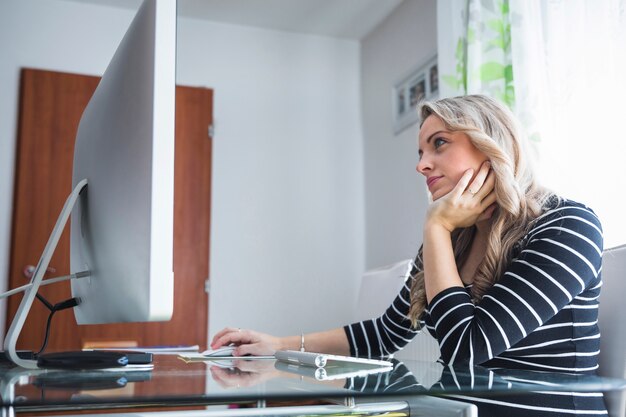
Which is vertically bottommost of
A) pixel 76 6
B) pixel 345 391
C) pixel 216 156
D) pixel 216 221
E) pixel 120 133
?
pixel 345 391

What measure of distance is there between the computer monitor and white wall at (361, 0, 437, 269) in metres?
2.49

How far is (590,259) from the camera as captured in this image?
3.78 ft

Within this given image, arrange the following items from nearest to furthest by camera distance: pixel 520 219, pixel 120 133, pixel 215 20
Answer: pixel 120 133 < pixel 520 219 < pixel 215 20

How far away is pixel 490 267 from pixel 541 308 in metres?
0.20

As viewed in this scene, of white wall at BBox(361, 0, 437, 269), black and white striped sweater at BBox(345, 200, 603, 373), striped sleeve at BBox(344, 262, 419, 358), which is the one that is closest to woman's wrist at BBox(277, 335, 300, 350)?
striped sleeve at BBox(344, 262, 419, 358)

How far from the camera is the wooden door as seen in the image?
3430mm

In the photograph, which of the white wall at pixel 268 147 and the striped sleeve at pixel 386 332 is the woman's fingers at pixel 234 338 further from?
the white wall at pixel 268 147

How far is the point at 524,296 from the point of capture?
1.08m

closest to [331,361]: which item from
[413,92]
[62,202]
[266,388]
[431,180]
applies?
[266,388]

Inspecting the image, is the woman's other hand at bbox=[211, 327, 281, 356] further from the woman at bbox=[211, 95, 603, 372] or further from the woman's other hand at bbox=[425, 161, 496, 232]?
the woman's other hand at bbox=[425, 161, 496, 232]

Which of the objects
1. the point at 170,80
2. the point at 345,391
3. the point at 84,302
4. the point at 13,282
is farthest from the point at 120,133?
the point at 13,282

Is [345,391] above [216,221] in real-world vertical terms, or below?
below

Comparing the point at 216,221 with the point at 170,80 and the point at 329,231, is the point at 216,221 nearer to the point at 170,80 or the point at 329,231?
the point at 329,231

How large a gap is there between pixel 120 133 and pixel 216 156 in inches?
121
